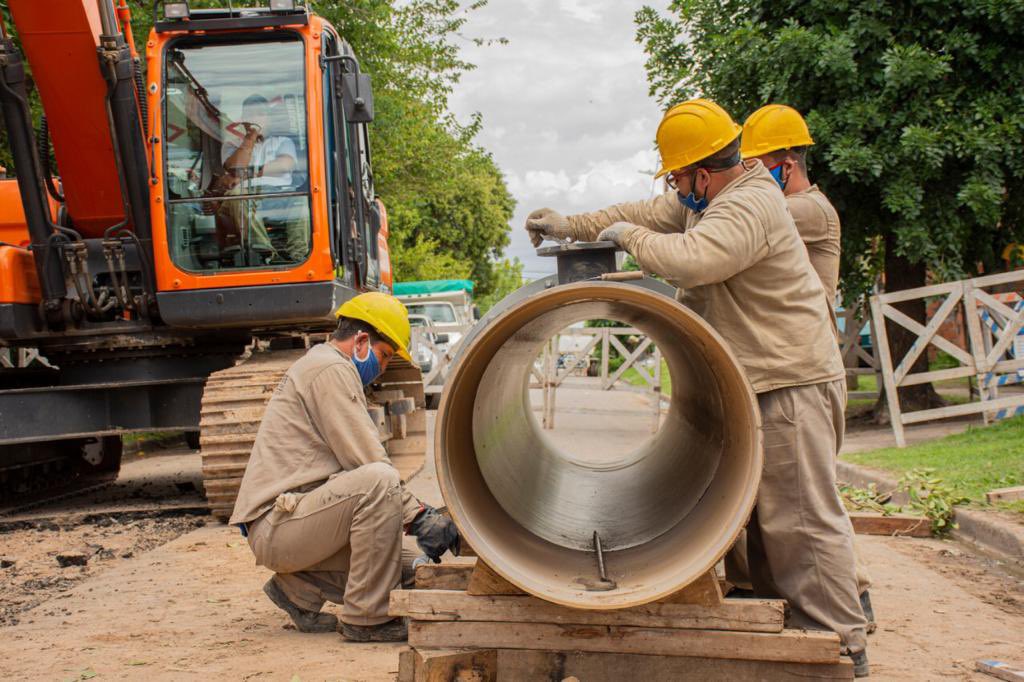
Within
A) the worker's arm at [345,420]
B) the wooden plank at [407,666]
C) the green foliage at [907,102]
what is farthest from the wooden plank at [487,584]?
the green foliage at [907,102]

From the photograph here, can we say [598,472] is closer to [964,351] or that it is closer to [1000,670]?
[1000,670]

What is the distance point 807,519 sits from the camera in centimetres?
382

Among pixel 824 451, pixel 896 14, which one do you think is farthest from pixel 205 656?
pixel 896 14

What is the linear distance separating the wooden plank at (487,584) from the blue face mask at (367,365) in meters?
1.51

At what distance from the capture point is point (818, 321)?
156 inches

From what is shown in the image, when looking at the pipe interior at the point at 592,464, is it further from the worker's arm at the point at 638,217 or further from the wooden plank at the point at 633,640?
the wooden plank at the point at 633,640

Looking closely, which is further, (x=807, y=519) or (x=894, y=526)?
(x=894, y=526)

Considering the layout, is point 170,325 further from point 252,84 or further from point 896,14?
point 896,14

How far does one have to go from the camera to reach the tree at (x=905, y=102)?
11.1 metres

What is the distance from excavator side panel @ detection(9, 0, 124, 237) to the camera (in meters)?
7.62

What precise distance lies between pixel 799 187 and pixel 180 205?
5134 mm

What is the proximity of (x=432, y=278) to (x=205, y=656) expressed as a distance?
127ft

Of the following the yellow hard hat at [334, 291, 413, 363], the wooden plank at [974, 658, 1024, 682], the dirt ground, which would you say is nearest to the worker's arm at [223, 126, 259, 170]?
the dirt ground

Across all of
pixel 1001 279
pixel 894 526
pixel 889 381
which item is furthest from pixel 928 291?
pixel 894 526
